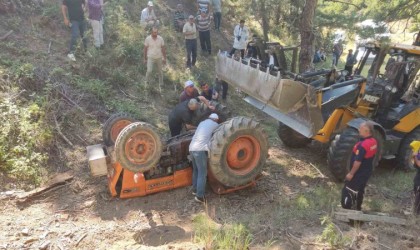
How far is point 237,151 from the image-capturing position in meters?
6.23

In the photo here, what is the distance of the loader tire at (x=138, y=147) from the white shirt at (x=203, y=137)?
1.74ft

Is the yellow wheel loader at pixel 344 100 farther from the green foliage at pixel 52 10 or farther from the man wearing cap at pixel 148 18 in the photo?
the green foliage at pixel 52 10

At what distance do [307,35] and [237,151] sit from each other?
218 inches

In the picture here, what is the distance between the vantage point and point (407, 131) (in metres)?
7.98

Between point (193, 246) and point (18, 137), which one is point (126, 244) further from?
point (18, 137)

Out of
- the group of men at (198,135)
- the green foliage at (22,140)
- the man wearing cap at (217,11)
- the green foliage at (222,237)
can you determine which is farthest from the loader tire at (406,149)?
the man wearing cap at (217,11)

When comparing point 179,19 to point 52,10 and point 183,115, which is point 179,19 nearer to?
point 52,10

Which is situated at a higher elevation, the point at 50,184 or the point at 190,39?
the point at 190,39

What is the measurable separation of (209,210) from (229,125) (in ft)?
4.36

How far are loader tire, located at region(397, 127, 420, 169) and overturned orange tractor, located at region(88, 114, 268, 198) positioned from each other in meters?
3.36

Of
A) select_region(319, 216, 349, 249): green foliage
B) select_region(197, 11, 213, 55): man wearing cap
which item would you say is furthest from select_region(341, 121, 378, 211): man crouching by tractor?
select_region(197, 11, 213, 55): man wearing cap

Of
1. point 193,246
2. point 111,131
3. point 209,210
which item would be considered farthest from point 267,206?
point 111,131

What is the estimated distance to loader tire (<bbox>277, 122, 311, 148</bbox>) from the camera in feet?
28.5

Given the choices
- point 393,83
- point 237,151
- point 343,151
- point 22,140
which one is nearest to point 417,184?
point 343,151
